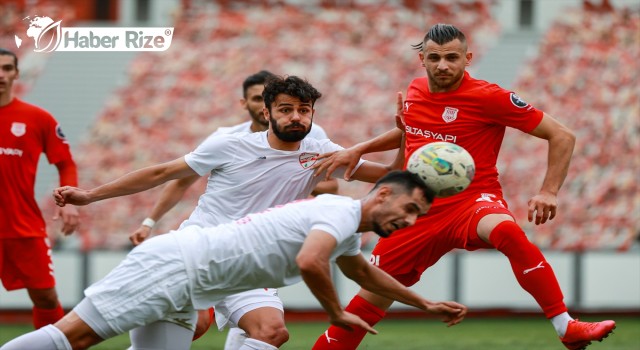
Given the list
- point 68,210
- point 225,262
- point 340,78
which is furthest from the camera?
point 340,78

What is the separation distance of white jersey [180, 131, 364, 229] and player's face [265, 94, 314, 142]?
0.18m

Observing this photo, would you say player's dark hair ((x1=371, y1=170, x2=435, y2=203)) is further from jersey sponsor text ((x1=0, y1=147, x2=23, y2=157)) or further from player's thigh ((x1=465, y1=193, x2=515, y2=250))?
jersey sponsor text ((x1=0, y1=147, x2=23, y2=157))

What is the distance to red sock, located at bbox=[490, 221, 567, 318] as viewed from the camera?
6203 mm

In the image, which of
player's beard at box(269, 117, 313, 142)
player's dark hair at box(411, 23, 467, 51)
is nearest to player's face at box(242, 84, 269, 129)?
player's beard at box(269, 117, 313, 142)

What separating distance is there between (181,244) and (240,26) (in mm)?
12398

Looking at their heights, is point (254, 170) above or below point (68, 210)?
above

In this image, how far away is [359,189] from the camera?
16109 mm

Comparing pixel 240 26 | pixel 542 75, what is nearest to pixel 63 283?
pixel 240 26

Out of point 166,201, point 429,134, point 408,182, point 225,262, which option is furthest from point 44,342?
point 429,134

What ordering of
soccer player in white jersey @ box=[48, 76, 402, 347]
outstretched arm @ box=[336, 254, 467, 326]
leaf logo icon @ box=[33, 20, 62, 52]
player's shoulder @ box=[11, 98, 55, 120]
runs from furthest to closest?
leaf logo icon @ box=[33, 20, 62, 52]
player's shoulder @ box=[11, 98, 55, 120]
soccer player in white jersey @ box=[48, 76, 402, 347]
outstretched arm @ box=[336, 254, 467, 326]

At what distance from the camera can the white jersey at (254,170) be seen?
642 cm

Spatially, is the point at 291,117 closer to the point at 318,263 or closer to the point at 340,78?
the point at 318,263

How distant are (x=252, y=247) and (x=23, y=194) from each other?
368 centimetres

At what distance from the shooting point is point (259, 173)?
645 cm
